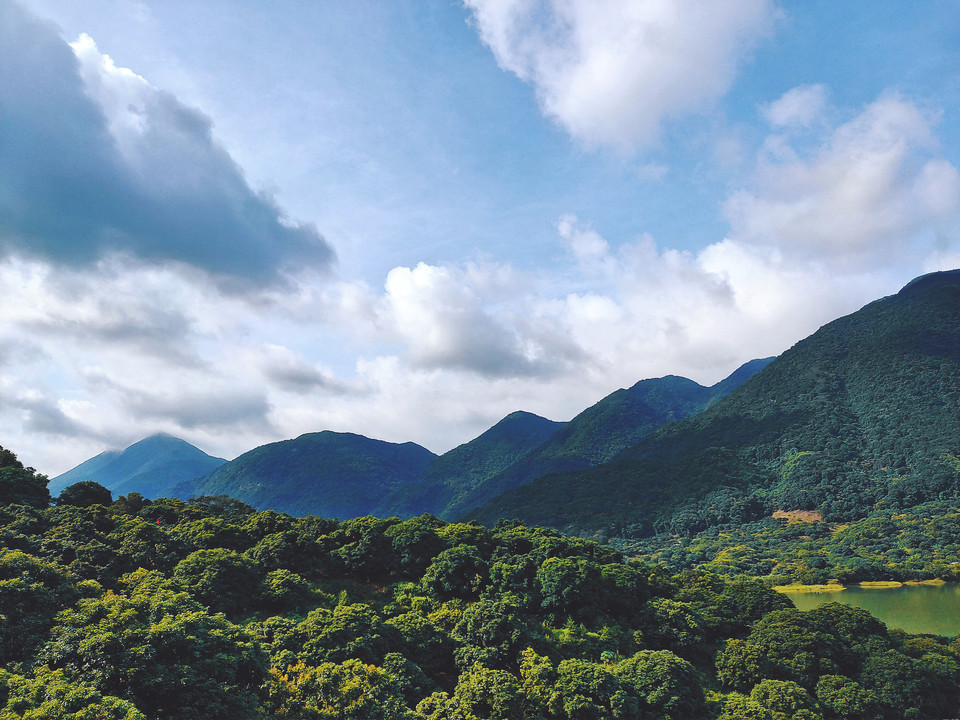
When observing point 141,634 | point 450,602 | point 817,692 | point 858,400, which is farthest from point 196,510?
point 858,400

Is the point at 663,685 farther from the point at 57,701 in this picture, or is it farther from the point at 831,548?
the point at 831,548

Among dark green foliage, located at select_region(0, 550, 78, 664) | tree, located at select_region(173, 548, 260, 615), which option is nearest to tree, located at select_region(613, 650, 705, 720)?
tree, located at select_region(173, 548, 260, 615)

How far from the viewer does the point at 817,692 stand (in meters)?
31.1

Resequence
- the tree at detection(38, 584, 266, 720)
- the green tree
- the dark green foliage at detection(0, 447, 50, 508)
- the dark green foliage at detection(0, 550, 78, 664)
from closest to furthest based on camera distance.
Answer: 1. the tree at detection(38, 584, 266, 720)
2. the dark green foliage at detection(0, 550, 78, 664)
3. the green tree
4. the dark green foliage at detection(0, 447, 50, 508)

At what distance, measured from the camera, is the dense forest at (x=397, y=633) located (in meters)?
20.7

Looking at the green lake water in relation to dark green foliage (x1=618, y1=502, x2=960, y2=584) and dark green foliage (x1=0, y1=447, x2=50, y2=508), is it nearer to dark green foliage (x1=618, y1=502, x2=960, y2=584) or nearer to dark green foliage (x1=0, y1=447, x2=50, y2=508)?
dark green foliage (x1=618, y1=502, x2=960, y2=584)

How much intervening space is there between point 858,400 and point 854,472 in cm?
5211

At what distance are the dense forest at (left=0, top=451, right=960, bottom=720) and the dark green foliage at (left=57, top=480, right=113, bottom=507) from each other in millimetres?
4912

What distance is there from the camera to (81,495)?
55469 mm

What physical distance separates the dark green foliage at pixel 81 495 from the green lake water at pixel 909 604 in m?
84.4

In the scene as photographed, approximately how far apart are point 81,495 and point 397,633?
44672 millimetres

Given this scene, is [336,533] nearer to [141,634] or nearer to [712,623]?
[141,634]

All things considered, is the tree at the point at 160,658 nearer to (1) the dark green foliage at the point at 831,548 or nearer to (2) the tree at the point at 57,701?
(2) the tree at the point at 57,701

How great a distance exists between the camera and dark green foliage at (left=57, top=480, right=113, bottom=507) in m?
54.2
